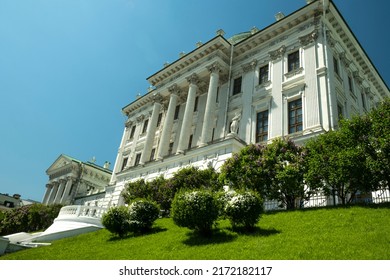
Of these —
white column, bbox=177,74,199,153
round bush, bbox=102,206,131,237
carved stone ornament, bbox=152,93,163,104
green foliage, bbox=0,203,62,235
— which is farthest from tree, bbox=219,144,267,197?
green foliage, bbox=0,203,62,235

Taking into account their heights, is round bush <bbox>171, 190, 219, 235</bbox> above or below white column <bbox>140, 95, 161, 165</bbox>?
below

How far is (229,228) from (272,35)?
2114 centimetres

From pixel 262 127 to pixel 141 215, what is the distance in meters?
13.7

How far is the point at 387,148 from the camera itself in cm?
1212

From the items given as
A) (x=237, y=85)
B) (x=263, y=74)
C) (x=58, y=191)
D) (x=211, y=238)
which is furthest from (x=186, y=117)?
(x=58, y=191)

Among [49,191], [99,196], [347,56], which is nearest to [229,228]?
[347,56]

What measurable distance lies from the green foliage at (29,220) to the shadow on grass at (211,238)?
87.3ft

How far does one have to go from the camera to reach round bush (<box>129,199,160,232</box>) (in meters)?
14.5

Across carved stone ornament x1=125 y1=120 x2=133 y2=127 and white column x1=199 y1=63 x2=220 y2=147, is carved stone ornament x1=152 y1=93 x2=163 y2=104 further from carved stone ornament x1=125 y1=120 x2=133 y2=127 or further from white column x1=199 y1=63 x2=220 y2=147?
carved stone ornament x1=125 y1=120 x2=133 y2=127

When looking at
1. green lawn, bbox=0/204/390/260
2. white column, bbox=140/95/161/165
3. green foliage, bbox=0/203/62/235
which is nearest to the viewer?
green lawn, bbox=0/204/390/260

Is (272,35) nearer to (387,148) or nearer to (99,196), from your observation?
(387,148)

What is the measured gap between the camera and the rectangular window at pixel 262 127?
23.9 meters

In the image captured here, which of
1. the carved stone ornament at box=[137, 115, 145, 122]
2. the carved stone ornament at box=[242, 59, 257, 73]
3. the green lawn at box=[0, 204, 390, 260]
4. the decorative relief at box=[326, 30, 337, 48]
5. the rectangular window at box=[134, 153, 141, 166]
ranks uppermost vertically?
the decorative relief at box=[326, 30, 337, 48]

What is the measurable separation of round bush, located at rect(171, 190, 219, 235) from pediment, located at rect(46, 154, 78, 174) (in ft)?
162
